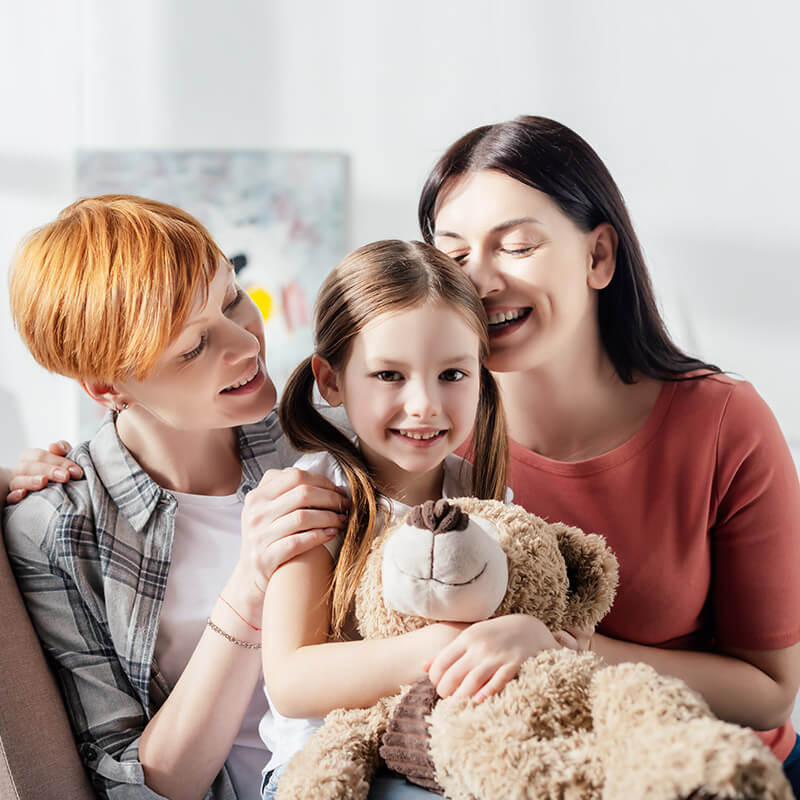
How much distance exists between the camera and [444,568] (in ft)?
2.93

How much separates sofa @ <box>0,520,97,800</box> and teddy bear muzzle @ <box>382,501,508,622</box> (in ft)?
1.82

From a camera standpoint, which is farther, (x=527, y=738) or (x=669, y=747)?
(x=527, y=738)

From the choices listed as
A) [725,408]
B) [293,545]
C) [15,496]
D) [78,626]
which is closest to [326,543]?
[293,545]

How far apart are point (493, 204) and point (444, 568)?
66 centimetres

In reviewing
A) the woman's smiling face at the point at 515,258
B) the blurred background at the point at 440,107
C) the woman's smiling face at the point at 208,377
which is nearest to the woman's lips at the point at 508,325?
the woman's smiling face at the point at 515,258

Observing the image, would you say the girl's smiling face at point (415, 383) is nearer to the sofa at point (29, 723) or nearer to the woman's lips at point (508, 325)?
the woman's lips at point (508, 325)

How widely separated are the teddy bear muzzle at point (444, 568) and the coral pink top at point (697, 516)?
54cm

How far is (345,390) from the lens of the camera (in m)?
1.20

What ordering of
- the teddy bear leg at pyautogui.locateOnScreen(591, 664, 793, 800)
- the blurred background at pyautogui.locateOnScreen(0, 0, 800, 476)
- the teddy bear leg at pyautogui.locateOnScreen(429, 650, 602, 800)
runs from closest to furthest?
the teddy bear leg at pyautogui.locateOnScreen(591, 664, 793, 800)
the teddy bear leg at pyautogui.locateOnScreen(429, 650, 602, 800)
the blurred background at pyautogui.locateOnScreen(0, 0, 800, 476)

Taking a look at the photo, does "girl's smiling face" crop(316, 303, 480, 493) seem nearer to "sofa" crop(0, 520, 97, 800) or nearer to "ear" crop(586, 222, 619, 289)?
"ear" crop(586, 222, 619, 289)

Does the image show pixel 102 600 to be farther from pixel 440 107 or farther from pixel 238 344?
pixel 440 107

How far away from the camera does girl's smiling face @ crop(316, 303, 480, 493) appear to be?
112cm

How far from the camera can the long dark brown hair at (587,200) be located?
1372mm

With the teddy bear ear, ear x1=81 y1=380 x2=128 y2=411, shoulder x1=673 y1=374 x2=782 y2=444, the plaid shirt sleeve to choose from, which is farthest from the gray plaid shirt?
shoulder x1=673 y1=374 x2=782 y2=444
